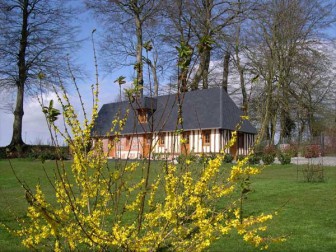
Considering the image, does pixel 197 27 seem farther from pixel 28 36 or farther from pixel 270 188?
pixel 270 188

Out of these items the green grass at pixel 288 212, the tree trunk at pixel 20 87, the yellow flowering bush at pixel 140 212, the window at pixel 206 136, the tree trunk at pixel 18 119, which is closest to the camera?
the yellow flowering bush at pixel 140 212

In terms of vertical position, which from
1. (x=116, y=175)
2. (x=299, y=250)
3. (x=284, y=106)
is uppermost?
(x=284, y=106)

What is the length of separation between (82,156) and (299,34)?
28.7 metres

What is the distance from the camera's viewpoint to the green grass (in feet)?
19.6

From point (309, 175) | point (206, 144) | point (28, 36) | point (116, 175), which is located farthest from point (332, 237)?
point (28, 36)

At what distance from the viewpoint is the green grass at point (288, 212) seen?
5965 millimetres

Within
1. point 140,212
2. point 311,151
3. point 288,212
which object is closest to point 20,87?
point 311,151

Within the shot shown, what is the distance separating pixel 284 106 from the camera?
30.6 metres

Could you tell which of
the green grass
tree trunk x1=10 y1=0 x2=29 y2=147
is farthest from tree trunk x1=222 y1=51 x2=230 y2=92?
the green grass

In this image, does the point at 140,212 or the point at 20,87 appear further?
the point at 20,87

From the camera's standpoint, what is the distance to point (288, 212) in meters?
8.57

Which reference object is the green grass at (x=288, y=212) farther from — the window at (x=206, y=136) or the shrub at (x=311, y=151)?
the window at (x=206, y=136)

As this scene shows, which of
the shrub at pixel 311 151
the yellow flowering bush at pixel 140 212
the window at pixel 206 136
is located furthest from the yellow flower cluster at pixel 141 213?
the window at pixel 206 136

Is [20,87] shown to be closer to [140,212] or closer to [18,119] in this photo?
[18,119]
